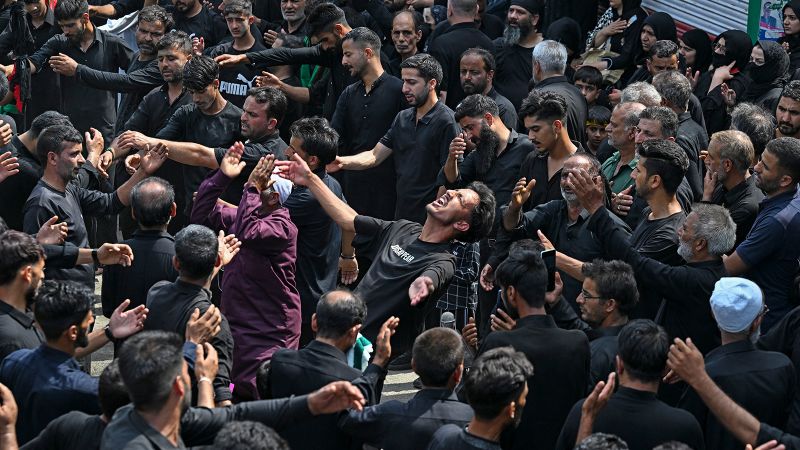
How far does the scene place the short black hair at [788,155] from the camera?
7461 millimetres

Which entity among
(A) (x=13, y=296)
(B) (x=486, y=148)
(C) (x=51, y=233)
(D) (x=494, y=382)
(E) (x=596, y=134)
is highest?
(D) (x=494, y=382)

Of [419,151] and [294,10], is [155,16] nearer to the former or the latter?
[294,10]

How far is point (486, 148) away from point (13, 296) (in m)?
3.76

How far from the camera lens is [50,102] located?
1274cm

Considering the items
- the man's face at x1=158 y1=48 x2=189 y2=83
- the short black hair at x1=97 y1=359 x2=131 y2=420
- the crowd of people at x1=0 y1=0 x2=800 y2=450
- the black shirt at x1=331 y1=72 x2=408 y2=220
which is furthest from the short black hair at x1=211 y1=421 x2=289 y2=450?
the man's face at x1=158 y1=48 x2=189 y2=83

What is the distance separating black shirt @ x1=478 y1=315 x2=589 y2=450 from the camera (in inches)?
239

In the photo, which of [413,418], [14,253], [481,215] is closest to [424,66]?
[481,215]

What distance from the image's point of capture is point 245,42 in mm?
11547

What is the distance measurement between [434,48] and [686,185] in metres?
3.66

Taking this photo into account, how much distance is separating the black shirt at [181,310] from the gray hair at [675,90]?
429 centimetres

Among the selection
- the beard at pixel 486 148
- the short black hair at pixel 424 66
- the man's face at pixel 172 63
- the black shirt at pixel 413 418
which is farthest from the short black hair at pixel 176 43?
the black shirt at pixel 413 418

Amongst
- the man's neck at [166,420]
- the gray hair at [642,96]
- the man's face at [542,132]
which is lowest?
the gray hair at [642,96]

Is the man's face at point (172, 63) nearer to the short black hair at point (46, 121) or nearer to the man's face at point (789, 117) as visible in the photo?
the short black hair at point (46, 121)

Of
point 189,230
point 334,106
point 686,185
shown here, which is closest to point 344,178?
point 334,106
